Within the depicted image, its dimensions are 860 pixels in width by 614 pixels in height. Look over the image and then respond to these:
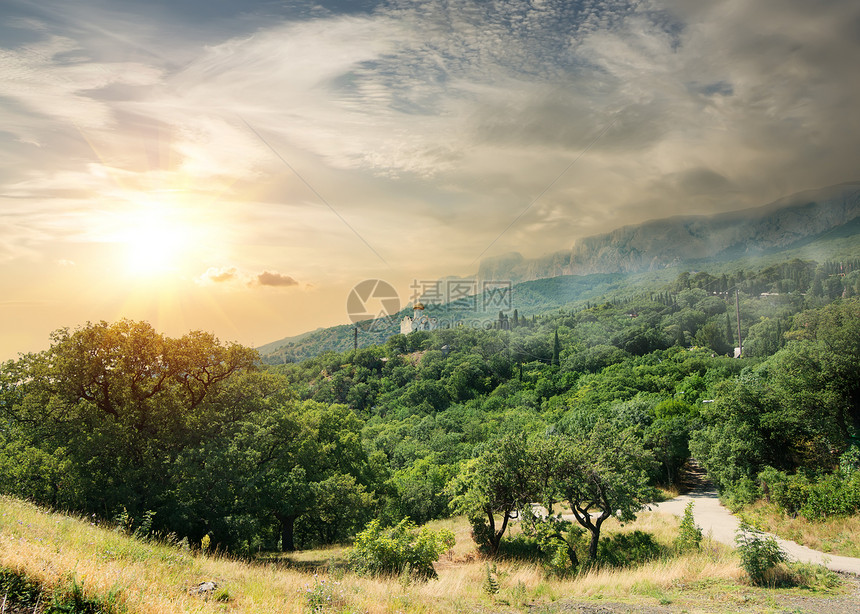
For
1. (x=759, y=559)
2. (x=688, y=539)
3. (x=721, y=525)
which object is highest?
(x=759, y=559)

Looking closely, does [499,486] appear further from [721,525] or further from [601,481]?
[721,525]

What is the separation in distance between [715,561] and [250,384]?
17.4 m

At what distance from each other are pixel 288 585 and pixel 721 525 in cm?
2330

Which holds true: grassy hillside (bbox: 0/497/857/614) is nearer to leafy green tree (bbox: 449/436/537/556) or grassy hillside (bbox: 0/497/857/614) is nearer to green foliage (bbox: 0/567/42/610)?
green foliage (bbox: 0/567/42/610)

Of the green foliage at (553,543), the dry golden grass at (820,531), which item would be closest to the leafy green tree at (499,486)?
the green foliage at (553,543)

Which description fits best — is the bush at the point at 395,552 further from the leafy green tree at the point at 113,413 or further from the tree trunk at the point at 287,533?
the tree trunk at the point at 287,533

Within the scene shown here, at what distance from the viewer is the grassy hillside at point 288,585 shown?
554 centimetres

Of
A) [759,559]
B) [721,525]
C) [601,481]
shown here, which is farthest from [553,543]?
[721,525]

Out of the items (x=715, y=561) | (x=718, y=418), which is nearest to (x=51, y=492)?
(x=715, y=561)

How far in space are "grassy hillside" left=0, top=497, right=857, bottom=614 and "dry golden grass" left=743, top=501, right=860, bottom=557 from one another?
160 inches

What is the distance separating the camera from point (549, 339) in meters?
122

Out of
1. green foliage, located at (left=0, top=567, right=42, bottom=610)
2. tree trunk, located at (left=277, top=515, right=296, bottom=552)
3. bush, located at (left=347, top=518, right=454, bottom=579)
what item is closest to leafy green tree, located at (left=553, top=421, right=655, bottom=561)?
bush, located at (left=347, top=518, right=454, bottom=579)

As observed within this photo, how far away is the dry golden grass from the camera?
16.9 m

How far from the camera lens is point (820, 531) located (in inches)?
737
